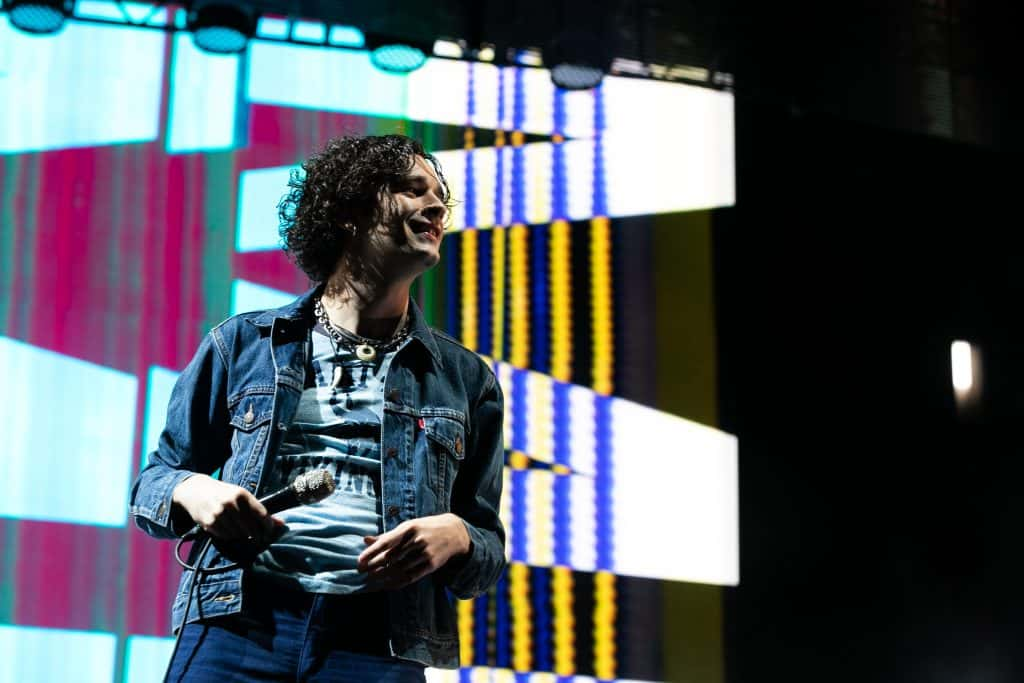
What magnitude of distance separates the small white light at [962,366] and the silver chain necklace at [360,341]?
3.10 meters

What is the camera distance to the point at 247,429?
1281mm

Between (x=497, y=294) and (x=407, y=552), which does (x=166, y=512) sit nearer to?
(x=407, y=552)

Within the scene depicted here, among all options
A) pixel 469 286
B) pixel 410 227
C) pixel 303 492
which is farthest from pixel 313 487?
pixel 469 286

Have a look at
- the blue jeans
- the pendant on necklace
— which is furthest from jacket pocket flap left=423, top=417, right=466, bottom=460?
the blue jeans

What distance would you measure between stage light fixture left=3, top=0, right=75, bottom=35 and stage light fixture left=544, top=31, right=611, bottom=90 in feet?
4.85

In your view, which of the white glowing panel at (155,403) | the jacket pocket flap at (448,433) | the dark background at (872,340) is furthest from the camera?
the dark background at (872,340)

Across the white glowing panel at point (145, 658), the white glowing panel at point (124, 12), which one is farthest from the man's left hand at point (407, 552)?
the white glowing panel at point (124, 12)

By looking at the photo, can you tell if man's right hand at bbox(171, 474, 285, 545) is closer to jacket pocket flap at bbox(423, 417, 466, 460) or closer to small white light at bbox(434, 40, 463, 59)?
jacket pocket flap at bbox(423, 417, 466, 460)

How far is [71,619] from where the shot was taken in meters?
2.90

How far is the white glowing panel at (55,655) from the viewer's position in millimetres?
2852

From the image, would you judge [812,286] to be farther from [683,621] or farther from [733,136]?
[683,621]

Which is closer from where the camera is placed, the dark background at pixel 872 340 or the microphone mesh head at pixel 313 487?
the microphone mesh head at pixel 313 487

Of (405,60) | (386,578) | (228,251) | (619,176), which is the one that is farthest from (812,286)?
(386,578)

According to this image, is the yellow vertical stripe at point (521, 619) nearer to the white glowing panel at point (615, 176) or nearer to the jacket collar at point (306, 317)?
the white glowing panel at point (615, 176)
